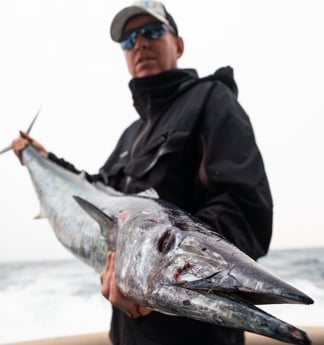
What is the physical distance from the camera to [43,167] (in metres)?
3.11

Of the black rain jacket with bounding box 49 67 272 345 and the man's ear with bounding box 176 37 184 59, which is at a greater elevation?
the man's ear with bounding box 176 37 184 59

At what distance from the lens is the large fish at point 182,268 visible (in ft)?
2.67

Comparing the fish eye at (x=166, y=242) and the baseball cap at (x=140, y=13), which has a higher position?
the baseball cap at (x=140, y=13)

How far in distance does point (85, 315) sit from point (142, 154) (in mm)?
6603

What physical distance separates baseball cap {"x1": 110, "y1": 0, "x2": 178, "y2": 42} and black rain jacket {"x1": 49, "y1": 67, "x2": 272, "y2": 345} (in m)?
0.34

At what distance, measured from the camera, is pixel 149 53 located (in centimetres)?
232

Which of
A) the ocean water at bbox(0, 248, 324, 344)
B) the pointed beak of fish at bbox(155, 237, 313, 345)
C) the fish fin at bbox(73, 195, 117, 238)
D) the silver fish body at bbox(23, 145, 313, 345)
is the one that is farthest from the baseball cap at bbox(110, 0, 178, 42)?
the ocean water at bbox(0, 248, 324, 344)

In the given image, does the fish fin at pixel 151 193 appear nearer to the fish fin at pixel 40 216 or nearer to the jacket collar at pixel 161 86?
the jacket collar at pixel 161 86

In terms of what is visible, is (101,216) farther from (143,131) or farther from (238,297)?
(238,297)

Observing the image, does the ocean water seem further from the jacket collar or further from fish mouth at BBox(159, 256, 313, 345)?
fish mouth at BBox(159, 256, 313, 345)

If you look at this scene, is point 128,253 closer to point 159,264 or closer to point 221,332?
point 159,264

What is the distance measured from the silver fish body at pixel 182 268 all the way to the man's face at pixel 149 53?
761 mm

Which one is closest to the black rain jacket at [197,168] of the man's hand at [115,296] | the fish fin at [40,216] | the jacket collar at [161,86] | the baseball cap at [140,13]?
the jacket collar at [161,86]

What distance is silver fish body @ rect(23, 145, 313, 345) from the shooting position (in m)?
0.81
